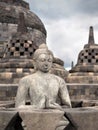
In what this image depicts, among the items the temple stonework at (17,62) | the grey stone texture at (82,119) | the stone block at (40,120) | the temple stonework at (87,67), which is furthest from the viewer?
the temple stonework at (87,67)

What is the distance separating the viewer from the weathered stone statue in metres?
5.34

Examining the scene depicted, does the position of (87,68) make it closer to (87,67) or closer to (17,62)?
(87,67)

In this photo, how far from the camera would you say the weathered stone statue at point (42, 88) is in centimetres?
534

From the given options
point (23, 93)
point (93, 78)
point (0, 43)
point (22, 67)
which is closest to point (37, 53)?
point (23, 93)

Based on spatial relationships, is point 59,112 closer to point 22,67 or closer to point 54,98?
point 54,98

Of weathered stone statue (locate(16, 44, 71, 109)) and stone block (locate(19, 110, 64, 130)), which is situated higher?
weathered stone statue (locate(16, 44, 71, 109))

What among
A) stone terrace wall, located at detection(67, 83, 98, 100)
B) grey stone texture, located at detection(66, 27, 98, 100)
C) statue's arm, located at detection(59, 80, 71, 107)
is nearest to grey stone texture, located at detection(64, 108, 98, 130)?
statue's arm, located at detection(59, 80, 71, 107)

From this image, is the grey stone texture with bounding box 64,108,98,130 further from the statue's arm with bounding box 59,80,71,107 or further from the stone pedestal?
the statue's arm with bounding box 59,80,71,107

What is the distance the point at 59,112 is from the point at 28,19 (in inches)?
841

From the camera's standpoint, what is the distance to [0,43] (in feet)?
79.2

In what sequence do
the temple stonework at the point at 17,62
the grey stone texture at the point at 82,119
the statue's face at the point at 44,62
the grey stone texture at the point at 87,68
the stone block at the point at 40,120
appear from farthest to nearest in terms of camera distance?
the grey stone texture at the point at 87,68 < the temple stonework at the point at 17,62 < the statue's face at the point at 44,62 < the grey stone texture at the point at 82,119 < the stone block at the point at 40,120

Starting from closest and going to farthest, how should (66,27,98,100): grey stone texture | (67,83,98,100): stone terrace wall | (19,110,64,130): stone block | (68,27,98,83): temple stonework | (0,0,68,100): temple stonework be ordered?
(19,110,64,130): stone block, (0,0,68,100): temple stonework, (67,83,98,100): stone terrace wall, (66,27,98,100): grey stone texture, (68,27,98,83): temple stonework

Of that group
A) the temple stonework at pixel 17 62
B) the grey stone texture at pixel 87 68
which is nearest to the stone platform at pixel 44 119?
the temple stonework at pixel 17 62

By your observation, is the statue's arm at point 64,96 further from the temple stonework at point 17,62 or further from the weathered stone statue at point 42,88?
the temple stonework at point 17,62
